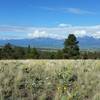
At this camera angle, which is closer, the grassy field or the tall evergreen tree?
the grassy field

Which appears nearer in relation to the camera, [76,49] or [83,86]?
[83,86]

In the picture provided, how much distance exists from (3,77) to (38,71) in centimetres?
187

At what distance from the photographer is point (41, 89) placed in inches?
352

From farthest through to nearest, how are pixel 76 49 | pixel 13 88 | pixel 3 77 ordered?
pixel 76 49, pixel 3 77, pixel 13 88

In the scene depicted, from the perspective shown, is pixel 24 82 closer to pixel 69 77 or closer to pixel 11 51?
pixel 69 77

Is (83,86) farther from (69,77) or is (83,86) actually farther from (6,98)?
(6,98)

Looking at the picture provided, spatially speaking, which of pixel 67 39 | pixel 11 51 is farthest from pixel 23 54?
pixel 67 39

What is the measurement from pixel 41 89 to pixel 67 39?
227 feet

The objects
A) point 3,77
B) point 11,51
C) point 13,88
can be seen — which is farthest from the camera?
point 11,51

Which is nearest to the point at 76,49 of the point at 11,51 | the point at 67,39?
the point at 67,39

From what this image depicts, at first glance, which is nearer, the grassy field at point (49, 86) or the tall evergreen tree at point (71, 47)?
the grassy field at point (49, 86)

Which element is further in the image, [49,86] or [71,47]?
[71,47]

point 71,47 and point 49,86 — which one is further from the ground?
point 71,47

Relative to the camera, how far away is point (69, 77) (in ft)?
32.3
